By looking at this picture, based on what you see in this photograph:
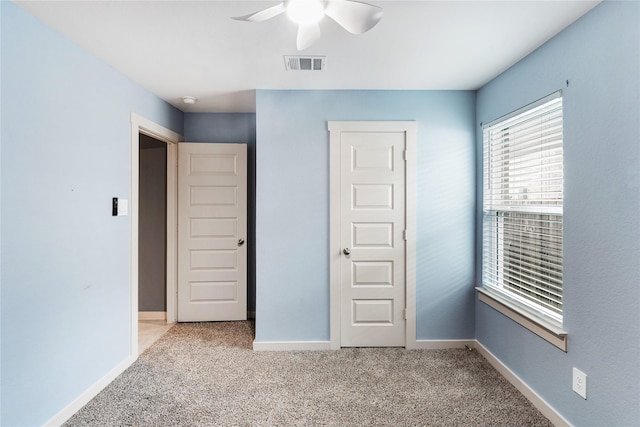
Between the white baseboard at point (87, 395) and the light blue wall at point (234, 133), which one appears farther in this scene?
the light blue wall at point (234, 133)

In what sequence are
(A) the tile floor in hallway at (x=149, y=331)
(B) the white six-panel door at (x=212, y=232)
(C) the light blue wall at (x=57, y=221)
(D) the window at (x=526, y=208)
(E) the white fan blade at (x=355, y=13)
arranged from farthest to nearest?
(B) the white six-panel door at (x=212, y=232) → (A) the tile floor in hallway at (x=149, y=331) → (D) the window at (x=526, y=208) → (C) the light blue wall at (x=57, y=221) → (E) the white fan blade at (x=355, y=13)

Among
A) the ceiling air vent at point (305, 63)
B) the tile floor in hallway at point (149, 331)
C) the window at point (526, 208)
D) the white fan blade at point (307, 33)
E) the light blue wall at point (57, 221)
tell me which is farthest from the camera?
the tile floor in hallway at point (149, 331)

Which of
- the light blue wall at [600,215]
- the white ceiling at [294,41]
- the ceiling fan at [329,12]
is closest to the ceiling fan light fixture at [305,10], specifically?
the ceiling fan at [329,12]

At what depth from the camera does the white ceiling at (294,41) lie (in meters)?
1.75

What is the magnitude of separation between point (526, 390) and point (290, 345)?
6.14ft

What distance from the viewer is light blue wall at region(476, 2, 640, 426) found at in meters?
1.53

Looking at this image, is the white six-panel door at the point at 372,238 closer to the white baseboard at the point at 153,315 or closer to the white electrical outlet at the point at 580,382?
the white electrical outlet at the point at 580,382

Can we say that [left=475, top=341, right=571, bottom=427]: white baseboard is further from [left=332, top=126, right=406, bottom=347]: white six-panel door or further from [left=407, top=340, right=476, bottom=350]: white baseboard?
[left=332, top=126, right=406, bottom=347]: white six-panel door

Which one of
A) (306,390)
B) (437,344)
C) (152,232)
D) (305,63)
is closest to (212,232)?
(152,232)

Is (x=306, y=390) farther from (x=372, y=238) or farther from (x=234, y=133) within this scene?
(x=234, y=133)

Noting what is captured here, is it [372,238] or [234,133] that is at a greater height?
[234,133]

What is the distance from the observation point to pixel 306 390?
2369 mm

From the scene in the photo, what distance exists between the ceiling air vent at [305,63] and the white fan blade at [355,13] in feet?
3.12

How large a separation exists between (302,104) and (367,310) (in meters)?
2.01
